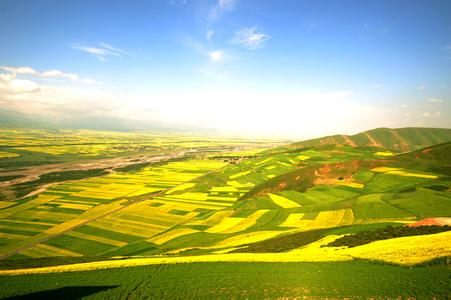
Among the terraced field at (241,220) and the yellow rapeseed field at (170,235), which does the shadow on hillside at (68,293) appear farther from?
the yellow rapeseed field at (170,235)

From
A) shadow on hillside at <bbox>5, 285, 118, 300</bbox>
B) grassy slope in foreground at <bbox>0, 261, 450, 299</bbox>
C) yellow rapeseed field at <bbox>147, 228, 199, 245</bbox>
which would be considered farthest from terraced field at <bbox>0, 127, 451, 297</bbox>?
shadow on hillside at <bbox>5, 285, 118, 300</bbox>

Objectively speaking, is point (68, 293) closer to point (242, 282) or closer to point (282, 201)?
point (242, 282)

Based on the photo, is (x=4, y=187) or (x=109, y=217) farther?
(x=4, y=187)

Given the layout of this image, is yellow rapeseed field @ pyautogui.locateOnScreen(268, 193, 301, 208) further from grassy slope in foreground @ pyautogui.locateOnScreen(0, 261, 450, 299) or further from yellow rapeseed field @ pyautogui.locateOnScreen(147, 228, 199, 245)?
grassy slope in foreground @ pyautogui.locateOnScreen(0, 261, 450, 299)

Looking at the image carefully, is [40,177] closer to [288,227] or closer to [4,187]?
[4,187]

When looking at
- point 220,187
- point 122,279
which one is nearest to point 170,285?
point 122,279

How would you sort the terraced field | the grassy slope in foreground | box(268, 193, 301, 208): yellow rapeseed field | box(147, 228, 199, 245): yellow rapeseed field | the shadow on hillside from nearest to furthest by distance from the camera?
the grassy slope in foreground < the shadow on hillside < the terraced field < box(147, 228, 199, 245): yellow rapeseed field < box(268, 193, 301, 208): yellow rapeseed field

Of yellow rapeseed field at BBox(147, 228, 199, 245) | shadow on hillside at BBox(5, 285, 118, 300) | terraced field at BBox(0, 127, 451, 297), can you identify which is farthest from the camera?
yellow rapeseed field at BBox(147, 228, 199, 245)
